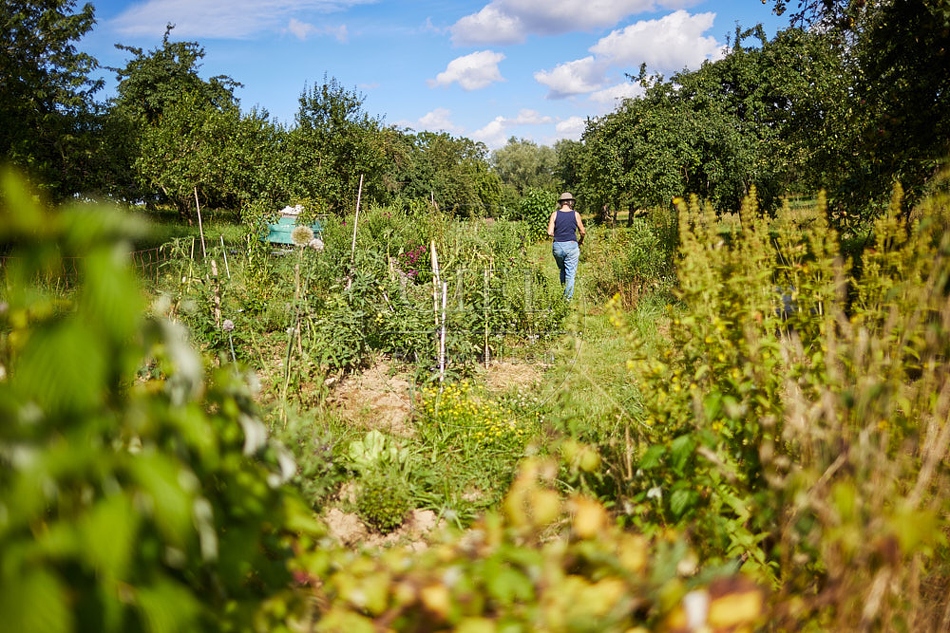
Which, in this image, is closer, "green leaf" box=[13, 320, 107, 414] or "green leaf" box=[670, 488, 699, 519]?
"green leaf" box=[13, 320, 107, 414]

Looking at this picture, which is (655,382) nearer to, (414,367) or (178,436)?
(178,436)

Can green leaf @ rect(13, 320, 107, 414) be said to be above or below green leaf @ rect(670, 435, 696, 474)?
above

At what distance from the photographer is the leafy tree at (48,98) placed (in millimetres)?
14891

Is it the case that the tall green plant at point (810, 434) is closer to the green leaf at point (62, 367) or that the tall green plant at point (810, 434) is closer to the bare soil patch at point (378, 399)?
the green leaf at point (62, 367)

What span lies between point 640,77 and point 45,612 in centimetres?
1679

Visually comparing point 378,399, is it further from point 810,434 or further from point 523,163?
A: point 523,163

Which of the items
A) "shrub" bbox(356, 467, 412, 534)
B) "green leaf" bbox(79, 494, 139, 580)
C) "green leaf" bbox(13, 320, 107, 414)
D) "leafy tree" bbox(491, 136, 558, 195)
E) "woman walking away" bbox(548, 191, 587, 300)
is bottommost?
"shrub" bbox(356, 467, 412, 534)

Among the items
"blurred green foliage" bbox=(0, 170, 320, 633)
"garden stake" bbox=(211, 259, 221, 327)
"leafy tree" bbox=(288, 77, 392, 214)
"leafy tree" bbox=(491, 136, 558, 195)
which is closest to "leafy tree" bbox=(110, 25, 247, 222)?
"leafy tree" bbox=(288, 77, 392, 214)

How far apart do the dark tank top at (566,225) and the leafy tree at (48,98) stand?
45.5 feet

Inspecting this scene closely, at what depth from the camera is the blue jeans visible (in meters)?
7.84

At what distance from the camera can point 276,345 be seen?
17.5 ft

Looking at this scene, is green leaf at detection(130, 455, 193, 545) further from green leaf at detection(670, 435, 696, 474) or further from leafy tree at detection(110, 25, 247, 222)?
leafy tree at detection(110, 25, 247, 222)

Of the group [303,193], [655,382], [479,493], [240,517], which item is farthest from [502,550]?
[303,193]

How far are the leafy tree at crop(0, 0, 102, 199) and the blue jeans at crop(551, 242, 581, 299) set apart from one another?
13.9 metres
